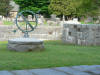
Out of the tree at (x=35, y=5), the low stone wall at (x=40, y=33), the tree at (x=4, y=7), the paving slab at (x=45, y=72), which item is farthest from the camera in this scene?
the tree at (x=4, y=7)

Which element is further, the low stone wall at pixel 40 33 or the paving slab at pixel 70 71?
the low stone wall at pixel 40 33

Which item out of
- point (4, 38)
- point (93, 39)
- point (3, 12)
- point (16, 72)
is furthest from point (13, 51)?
point (3, 12)

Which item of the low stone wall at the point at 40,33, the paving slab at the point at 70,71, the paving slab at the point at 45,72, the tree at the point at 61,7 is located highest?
the tree at the point at 61,7

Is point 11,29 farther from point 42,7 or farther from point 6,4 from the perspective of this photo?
point 6,4

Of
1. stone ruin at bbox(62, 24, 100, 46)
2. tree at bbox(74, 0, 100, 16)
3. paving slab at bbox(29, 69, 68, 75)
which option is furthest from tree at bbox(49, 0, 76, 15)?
tree at bbox(74, 0, 100, 16)

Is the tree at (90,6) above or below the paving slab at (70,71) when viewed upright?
above

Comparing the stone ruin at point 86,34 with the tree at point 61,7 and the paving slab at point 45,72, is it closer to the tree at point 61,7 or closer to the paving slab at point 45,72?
the paving slab at point 45,72

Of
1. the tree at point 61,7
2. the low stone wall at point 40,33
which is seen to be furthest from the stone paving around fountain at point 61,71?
the tree at point 61,7

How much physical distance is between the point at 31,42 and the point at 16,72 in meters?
3.83

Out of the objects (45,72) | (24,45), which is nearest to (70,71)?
(45,72)

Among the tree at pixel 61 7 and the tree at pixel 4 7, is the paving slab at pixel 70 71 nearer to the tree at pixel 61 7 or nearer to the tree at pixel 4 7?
the tree at pixel 61 7

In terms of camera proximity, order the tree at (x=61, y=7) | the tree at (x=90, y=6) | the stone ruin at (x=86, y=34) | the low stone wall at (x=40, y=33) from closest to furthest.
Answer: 1. the tree at (x=90, y=6)
2. the stone ruin at (x=86, y=34)
3. the low stone wall at (x=40, y=33)
4. the tree at (x=61, y=7)

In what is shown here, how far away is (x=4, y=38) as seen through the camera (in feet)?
59.3

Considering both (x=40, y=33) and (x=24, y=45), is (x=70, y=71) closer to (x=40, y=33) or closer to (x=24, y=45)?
(x=24, y=45)
